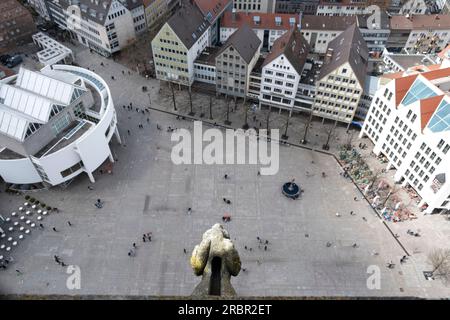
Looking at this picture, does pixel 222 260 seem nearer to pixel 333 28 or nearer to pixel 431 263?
pixel 431 263

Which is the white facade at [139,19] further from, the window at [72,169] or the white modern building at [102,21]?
the window at [72,169]

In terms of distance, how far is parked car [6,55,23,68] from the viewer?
97812 mm

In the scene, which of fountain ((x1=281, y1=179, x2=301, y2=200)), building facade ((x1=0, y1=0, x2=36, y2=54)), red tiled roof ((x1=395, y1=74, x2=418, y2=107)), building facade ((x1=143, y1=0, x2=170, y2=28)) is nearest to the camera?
red tiled roof ((x1=395, y1=74, x2=418, y2=107))

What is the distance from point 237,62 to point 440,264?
57.7 meters

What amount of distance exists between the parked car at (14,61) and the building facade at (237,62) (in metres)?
60.7

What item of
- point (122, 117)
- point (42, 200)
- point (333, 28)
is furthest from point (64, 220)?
point (333, 28)

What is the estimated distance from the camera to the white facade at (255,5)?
10938cm

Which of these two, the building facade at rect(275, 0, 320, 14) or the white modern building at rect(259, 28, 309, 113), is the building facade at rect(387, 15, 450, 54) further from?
the white modern building at rect(259, 28, 309, 113)

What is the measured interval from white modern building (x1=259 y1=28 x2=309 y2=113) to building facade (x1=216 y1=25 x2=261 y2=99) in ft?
14.3

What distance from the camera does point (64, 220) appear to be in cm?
6322

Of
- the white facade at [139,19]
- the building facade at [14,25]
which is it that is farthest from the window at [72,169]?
the building facade at [14,25]

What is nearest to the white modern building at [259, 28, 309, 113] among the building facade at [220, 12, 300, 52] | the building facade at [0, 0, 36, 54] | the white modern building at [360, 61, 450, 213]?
the building facade at [220, 12, 300, 52]

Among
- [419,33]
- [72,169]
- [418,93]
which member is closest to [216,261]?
[72,169]
